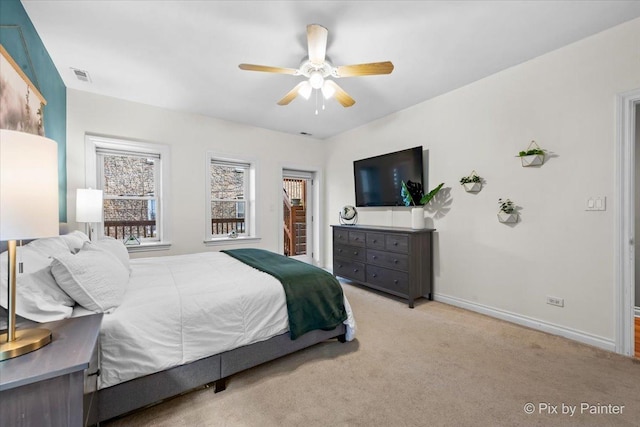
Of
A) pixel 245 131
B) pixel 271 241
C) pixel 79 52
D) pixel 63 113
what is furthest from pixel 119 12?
pixel 271 241

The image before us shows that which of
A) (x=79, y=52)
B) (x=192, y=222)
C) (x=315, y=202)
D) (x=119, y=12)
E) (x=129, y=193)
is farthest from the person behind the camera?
(x=315, y=202)

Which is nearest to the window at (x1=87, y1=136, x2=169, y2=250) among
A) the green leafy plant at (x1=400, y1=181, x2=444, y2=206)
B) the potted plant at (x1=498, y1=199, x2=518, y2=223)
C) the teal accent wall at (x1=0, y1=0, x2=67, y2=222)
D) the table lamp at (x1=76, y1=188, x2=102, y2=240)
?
the teal accent wall at (x1=0, y1=0, x2=67, y2=222)

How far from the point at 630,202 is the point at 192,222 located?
4.89 metres

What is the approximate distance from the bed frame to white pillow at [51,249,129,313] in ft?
1.47

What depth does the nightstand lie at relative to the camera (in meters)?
0.87

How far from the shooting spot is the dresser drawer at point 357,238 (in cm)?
395

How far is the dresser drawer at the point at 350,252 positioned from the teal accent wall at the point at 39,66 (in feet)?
11.8

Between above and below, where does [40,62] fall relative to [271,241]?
above

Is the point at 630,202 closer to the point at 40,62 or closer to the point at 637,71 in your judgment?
the point at 637,71

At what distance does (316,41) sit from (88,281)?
2.18m

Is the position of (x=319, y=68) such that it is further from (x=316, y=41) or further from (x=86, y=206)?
(x=86, y=206)

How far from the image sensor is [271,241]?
4.84m

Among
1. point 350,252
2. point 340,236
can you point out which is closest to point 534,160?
point 350,252

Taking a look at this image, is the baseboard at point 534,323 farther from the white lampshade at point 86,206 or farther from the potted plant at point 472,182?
the white lampshade at point 86,206
